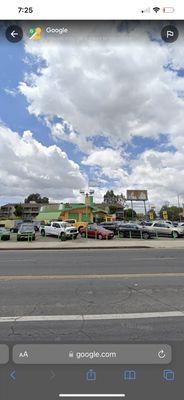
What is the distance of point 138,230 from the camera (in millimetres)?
31188

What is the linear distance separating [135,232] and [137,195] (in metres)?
50.0

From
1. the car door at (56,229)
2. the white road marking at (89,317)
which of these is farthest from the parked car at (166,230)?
the white road marking at (89,317)

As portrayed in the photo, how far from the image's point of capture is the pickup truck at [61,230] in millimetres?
30172

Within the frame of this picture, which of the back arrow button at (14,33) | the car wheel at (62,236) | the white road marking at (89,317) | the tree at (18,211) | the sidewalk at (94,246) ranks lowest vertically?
the white road marking at (89,317)

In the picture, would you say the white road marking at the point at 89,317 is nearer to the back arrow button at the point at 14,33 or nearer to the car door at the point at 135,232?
the back arrow button at the point at 14,33

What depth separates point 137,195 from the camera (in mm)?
80938

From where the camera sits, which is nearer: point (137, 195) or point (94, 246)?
point (94, 246)

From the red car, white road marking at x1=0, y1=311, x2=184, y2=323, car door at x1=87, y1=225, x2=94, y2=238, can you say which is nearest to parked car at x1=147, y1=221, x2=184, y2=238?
the red car

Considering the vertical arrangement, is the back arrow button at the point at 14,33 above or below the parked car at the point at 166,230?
above

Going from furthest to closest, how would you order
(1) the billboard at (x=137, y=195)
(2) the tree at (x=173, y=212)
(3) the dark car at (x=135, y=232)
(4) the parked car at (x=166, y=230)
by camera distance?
(2) the tree at (x=173, y=212)
(1) the billboard at (x=137, y=195)
(4) the parked car at (x=166, y=230)
(3) the dark car at (x=135, y=232)

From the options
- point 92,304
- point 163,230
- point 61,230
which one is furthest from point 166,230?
point 92,304

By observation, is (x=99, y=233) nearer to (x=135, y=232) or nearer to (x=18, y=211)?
(x=135, y=232)

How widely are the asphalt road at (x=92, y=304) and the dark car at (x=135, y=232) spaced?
64.6 ft
